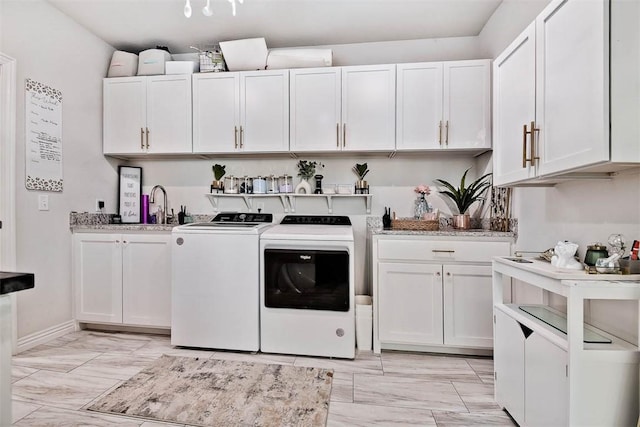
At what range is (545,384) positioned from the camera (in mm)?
1289

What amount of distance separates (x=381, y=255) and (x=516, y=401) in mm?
1160

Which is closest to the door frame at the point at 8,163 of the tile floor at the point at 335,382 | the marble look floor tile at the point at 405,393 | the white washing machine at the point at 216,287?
the tile floor at the point at 335,382

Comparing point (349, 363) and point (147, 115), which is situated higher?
point (147, 115)

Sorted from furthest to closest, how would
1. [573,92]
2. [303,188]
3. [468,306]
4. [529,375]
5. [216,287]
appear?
[303,188] < [216,287] < [468,306] < [529,375] < [573,92]

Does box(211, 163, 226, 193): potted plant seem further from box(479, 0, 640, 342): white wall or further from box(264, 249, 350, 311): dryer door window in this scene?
box(479, 0, 640, 342): white wall

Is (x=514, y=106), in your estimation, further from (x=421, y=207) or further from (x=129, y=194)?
(x=129, y=194)

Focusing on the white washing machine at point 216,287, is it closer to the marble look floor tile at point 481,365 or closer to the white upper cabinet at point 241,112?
the white upper cabinet at point 241,112

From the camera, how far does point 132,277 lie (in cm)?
277

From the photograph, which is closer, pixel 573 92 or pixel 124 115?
pixel 573 92

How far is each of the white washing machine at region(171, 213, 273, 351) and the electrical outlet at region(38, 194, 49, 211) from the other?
1.08 meters

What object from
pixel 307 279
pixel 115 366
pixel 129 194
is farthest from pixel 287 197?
pixel 115 366

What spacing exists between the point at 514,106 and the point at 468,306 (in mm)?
1414

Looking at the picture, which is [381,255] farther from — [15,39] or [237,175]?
[15,39]

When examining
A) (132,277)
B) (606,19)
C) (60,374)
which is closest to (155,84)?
(132,277)
